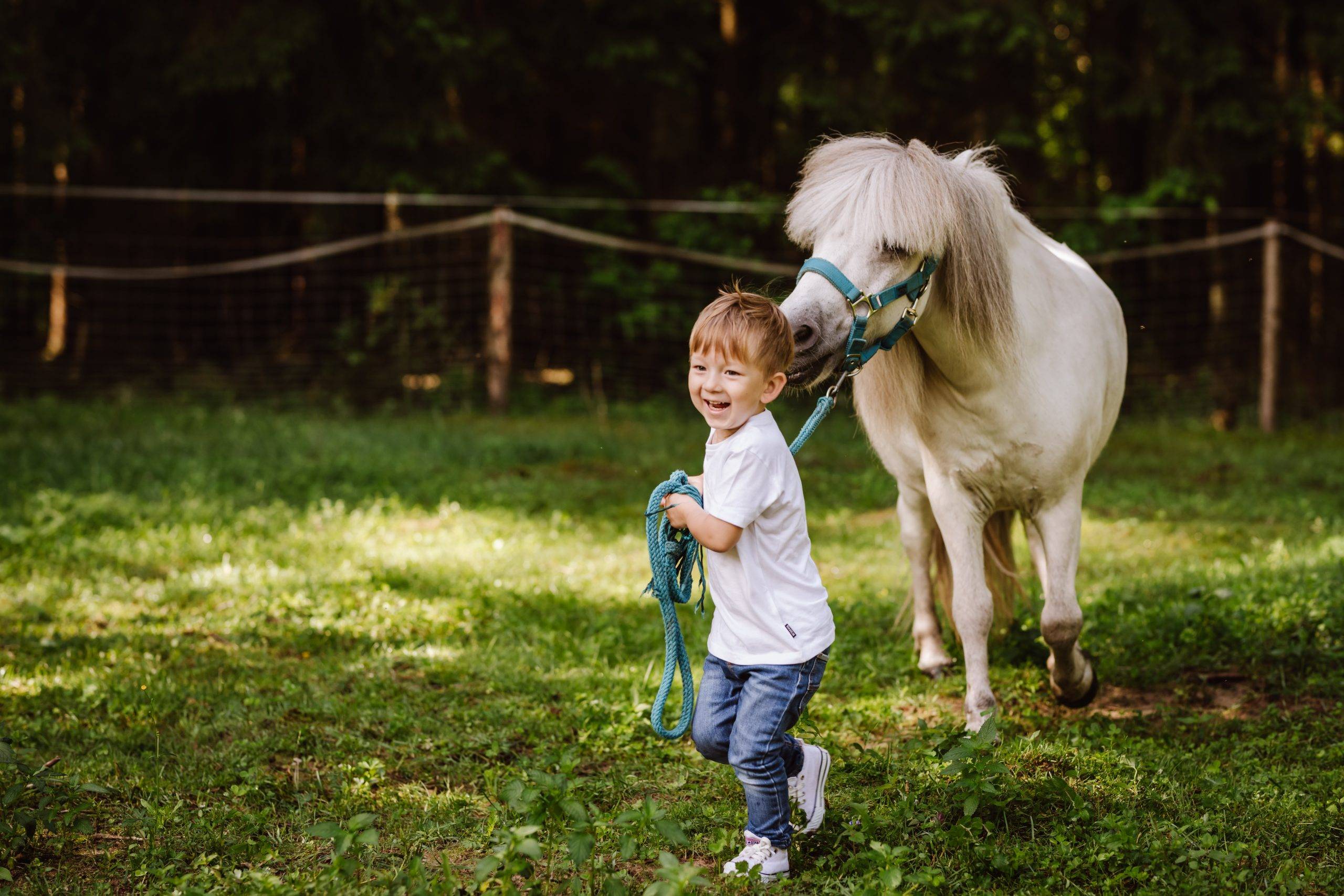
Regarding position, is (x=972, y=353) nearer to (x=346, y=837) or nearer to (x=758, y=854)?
(x=758, y=854)

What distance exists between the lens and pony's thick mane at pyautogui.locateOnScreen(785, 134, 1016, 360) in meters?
2.78

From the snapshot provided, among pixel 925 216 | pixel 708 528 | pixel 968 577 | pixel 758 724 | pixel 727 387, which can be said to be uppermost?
pixel 925 216

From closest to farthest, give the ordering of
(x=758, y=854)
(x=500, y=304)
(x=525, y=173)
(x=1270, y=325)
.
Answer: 1. (x=758, y=854)
2. (x=500, y=304)
3. (x=1270, y=325)
4. (x=525, y=173)

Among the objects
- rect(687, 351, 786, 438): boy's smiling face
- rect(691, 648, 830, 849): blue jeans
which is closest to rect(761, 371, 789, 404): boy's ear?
rect(687, 351, 786, 438): boy's smiling face

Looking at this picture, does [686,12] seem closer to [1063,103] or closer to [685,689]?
[1063,103]

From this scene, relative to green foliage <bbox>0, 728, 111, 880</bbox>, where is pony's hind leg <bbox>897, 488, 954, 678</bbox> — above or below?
above

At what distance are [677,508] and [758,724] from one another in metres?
0.48

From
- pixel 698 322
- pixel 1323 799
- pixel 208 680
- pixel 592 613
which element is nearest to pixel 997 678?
pixel 1323 799

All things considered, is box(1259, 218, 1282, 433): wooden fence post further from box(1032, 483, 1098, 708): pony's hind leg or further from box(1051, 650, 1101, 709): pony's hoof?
box(1032, 483, 1098, 708): pony's hind leg

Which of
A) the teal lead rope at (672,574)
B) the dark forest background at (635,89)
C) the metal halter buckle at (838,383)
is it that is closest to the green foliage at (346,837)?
the teal lead rope at (672,574)

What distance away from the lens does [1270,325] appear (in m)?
10.0

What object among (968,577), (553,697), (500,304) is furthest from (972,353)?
(500,304)

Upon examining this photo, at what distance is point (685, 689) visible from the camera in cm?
253

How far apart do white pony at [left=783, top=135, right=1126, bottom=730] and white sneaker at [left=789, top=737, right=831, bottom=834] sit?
788 mm
